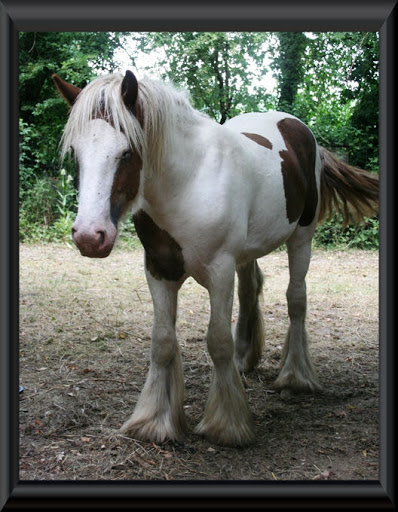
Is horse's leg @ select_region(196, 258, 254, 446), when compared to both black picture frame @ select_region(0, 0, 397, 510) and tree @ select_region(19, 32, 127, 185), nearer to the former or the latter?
black picture frame @ select_region(0, 0, 397, 510)

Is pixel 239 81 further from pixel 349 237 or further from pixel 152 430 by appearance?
pixel 152 430

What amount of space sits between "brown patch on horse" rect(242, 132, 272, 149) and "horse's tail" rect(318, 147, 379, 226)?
0.92 m

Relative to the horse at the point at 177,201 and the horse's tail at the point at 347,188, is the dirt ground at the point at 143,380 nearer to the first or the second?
the horse at the point at 177,201

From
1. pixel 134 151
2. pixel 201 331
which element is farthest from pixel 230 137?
pixel 201 331

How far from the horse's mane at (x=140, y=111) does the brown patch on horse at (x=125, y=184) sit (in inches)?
2.5

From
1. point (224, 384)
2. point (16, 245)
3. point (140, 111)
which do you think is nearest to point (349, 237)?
point (224, 384)

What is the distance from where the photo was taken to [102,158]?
82.7 inches

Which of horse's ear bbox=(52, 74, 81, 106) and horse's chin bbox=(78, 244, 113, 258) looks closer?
horse's chin bbox=(78, 244, 113, 258)

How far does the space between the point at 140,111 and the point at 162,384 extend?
1482 millimetres

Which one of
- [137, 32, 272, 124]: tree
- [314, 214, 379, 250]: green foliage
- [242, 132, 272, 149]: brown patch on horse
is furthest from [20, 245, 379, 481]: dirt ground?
[137, 32, 272, 124]: tree

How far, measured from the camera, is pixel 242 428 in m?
2.82

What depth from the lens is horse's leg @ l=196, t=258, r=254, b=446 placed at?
2.68 metres

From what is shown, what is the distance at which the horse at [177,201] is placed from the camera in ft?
7.06

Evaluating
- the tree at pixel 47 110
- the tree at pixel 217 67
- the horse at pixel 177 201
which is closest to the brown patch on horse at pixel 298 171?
the horse at pixel 177 201
